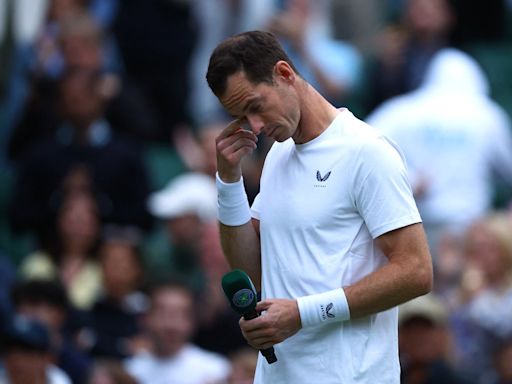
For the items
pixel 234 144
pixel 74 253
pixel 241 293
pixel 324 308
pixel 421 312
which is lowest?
pixel 421 312

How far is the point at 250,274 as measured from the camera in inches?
210

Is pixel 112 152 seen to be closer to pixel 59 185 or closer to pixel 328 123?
pixel 59 185

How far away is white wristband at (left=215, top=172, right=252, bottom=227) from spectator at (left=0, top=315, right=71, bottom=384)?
2.46m

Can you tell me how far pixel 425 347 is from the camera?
780 cm

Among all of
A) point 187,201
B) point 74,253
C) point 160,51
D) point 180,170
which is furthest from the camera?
point 160,51

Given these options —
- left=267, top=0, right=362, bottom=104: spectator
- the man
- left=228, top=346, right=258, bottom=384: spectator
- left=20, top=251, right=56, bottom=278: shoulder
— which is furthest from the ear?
left=267, top=0, right=362, bottom=104: spectator

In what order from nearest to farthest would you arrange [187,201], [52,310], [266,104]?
[266,104] → [52,310] → [187,201]

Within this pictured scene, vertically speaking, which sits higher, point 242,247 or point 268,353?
point 242,247

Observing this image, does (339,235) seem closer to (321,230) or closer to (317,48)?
(321,230)

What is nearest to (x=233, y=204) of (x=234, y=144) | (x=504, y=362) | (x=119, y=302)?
(x=234, y=144)

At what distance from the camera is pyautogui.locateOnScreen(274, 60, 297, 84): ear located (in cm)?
495

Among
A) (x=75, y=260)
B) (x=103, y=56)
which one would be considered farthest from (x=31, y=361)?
(x=103, y=56)

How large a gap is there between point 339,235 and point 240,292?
0.43 m

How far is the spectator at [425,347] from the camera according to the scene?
24.8 feet
